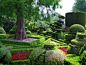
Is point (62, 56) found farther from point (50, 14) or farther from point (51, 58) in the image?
point (50, 14)

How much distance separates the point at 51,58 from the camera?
240 inches

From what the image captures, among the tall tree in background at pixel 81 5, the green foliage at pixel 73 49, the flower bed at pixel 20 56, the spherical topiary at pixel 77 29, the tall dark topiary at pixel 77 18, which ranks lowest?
the flower bed at pixel 20 56

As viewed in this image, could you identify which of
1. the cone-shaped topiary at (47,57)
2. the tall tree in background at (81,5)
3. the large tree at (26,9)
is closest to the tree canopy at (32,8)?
the large tree at (26,9)

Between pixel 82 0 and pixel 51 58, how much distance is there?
40096 mm

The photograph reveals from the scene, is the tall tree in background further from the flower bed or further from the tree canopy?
the flower bed

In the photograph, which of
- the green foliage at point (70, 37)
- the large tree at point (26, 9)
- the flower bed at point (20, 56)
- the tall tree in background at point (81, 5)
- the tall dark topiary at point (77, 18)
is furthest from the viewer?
the tall tree in background at point (81, 5)

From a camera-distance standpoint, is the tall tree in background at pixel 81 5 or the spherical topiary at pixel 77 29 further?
the tall tree in background at pixel 81 5

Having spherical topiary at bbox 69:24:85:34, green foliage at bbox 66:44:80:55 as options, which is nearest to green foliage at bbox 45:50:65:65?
green foliage at bbox 66:44:80:55

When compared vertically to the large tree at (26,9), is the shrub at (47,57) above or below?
below

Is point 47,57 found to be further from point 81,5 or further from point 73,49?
point 81,5

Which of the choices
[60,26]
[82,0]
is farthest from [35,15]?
[82,0]

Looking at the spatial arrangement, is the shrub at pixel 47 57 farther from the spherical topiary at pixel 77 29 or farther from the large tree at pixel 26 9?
the spherical topiary at pixel 77 29

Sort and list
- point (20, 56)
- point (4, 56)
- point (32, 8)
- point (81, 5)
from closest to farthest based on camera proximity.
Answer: point (4, 56), point (20, 56), point (32, 8), point (81, 5)

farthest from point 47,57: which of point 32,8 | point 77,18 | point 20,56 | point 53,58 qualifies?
point 77,18
